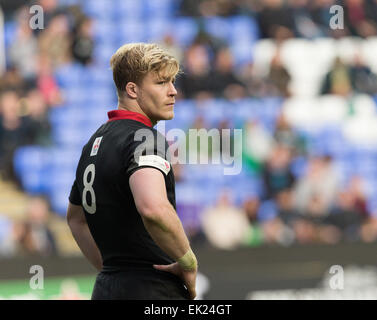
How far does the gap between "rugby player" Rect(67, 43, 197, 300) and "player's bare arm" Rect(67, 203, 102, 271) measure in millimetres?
165

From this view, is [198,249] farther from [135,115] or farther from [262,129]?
[135,115]

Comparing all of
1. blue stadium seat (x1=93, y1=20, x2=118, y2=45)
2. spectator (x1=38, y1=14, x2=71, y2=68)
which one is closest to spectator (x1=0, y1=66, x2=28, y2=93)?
spectator (x1=38, y1=14, x2=71, y2=68)

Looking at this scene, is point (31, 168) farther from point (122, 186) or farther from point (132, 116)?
point (122, 186)

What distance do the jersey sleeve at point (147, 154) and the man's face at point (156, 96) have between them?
7.7 inches

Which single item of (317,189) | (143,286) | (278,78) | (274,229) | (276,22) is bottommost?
(143,286)

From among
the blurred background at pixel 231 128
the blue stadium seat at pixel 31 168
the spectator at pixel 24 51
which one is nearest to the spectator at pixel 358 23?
the blurred background at pixel 231 128

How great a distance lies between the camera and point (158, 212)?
307 centimetres

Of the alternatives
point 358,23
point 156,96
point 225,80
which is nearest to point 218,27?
point 225,80

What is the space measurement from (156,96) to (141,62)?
0.17 meters

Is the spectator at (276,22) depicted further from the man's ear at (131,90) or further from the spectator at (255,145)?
the man's ear at (131,90)

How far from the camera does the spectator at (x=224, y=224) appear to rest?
9.83 meters

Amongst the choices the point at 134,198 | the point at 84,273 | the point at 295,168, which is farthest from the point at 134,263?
the point at 295,168

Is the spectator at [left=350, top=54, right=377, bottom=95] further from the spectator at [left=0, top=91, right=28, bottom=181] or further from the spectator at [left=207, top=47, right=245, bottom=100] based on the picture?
the spectator at [left=0, top=91, right=28, bottom=181]
